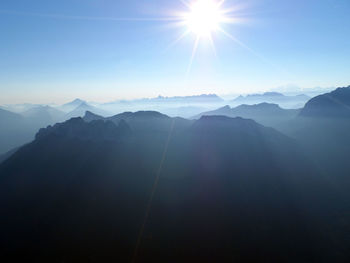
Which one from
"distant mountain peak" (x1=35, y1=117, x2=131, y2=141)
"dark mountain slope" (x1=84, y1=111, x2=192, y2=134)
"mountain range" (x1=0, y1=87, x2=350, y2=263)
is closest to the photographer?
"mountain range" (x1=0, y1=87, x2=350, y2=263)

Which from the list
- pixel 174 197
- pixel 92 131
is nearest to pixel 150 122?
pixel 92 131

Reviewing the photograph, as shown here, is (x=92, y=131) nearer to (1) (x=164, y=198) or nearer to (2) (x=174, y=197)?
(1) (x=164, y=198)

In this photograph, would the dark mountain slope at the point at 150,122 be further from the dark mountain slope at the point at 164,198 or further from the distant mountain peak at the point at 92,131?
the distant mountain peak at the point at 92,131

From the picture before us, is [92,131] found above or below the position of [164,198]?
above

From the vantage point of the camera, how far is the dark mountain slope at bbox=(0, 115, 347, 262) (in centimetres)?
6366

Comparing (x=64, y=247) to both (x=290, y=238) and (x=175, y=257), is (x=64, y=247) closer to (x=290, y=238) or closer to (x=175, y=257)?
(x=175, y=257)

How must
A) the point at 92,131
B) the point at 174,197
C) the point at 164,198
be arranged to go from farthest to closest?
the point at 92,131 → the point at 174,197 → the point at 164,198

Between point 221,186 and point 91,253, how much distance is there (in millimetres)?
50555

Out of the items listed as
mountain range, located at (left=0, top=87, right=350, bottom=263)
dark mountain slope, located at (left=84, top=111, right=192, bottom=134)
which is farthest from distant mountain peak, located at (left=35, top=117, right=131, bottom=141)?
dark mountain slope, located at (left=84, top=111, right=192, bottom=134)

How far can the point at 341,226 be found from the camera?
72875mm

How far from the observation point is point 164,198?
3278 inches

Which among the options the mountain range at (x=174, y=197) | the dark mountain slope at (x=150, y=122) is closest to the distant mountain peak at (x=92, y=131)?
the mountain range at (x=174, y=197)

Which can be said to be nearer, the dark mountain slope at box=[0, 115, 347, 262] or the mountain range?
the dark mountain slope at box=[0, 115, 347, 262]

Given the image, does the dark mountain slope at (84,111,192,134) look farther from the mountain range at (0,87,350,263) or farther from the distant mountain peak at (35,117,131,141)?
the distant mountain peak at (35,117,131,141)
